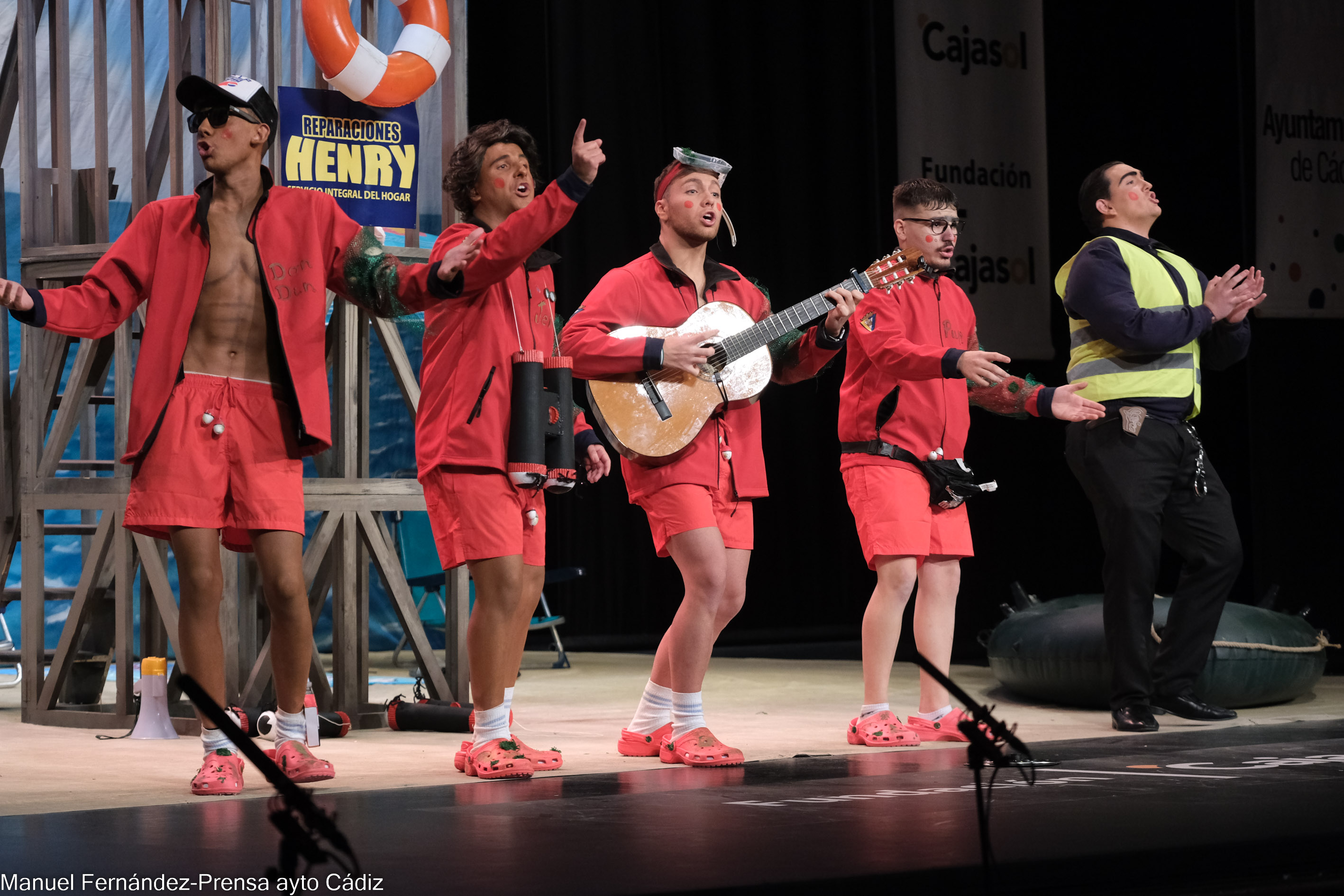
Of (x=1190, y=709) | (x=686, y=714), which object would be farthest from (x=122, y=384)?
(x=1190, y=709)

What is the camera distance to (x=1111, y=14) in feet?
25.0

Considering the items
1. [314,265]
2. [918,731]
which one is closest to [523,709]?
[918,731]

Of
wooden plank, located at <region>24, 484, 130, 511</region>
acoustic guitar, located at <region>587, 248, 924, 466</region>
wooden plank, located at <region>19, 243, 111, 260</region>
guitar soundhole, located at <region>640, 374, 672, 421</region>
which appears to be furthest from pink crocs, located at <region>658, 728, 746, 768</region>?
wooden plank, located at <region>19, 243, 111, 260</region>

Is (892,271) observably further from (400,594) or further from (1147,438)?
(400,594)

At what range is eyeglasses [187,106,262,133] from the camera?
378 cm

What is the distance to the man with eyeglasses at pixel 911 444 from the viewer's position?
15.2 feet

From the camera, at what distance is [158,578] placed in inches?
205

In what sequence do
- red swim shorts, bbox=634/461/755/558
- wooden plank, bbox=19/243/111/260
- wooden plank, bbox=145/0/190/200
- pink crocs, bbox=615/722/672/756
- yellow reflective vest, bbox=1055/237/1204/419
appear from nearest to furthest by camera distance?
1. red swim shorts, bbox=634/461/755/558
2. pink crocs, bbox=615/722/672/756
3. yellow reflective vest, bbox=1055/237/1204/419
4. wooden plank, bbox=145/0/190/200
5. wooden plank, bbox=19/243/111/260

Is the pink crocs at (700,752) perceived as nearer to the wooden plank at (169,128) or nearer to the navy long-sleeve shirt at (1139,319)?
the navy long-sleeve shirt at (1139,319)

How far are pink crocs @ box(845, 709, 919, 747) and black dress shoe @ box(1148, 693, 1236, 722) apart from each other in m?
1.00

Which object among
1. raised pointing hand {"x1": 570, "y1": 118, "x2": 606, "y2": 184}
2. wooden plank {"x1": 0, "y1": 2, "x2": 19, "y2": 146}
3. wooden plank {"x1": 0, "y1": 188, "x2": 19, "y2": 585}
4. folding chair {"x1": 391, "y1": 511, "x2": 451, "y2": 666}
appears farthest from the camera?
folding chair {"x1": 391, "y1": 511, "x2": 451, "y2": 666}

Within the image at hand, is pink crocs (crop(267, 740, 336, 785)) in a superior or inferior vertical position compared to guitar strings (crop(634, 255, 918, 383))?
inferior

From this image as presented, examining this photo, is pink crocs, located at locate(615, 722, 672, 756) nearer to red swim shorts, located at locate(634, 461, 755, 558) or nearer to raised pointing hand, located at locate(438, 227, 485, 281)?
red swim shorts, located at locate(634, 461, 755, 558)

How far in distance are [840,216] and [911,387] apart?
432 centimetres
